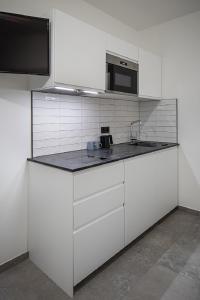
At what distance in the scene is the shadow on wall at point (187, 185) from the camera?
2.85 meters

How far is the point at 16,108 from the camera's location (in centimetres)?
181

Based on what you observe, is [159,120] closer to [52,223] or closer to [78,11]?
[78,11]

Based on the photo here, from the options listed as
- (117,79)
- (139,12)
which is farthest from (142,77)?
(139,12)

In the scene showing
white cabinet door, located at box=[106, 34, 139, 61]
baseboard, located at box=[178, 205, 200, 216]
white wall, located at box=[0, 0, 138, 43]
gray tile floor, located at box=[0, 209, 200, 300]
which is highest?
white wall, located at box=[0, 0, 138, 43]

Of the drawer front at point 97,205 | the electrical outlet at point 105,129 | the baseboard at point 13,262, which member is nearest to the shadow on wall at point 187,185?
the electrical outlet at point 105,129

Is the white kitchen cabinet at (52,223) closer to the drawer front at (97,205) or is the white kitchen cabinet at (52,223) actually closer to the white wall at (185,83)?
the drawer front at (97,205)

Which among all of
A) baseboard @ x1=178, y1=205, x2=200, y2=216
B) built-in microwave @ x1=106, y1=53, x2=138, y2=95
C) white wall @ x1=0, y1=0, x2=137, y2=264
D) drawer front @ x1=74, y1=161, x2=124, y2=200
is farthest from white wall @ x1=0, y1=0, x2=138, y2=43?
baseboard @ x1=178, y1=205, x2=200, y2=216

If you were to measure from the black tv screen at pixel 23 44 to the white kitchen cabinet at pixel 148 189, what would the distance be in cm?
109

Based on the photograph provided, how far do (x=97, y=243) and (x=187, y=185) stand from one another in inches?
66.2

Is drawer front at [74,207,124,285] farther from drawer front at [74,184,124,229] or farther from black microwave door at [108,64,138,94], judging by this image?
black microwave door at [108,64,138,94]

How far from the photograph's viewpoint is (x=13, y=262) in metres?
1.88

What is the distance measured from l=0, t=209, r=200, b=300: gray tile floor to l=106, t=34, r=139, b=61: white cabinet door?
75.5 inches

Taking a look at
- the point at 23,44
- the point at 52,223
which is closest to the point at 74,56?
the point at 23,44

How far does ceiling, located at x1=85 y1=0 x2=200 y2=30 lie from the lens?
240 cm
